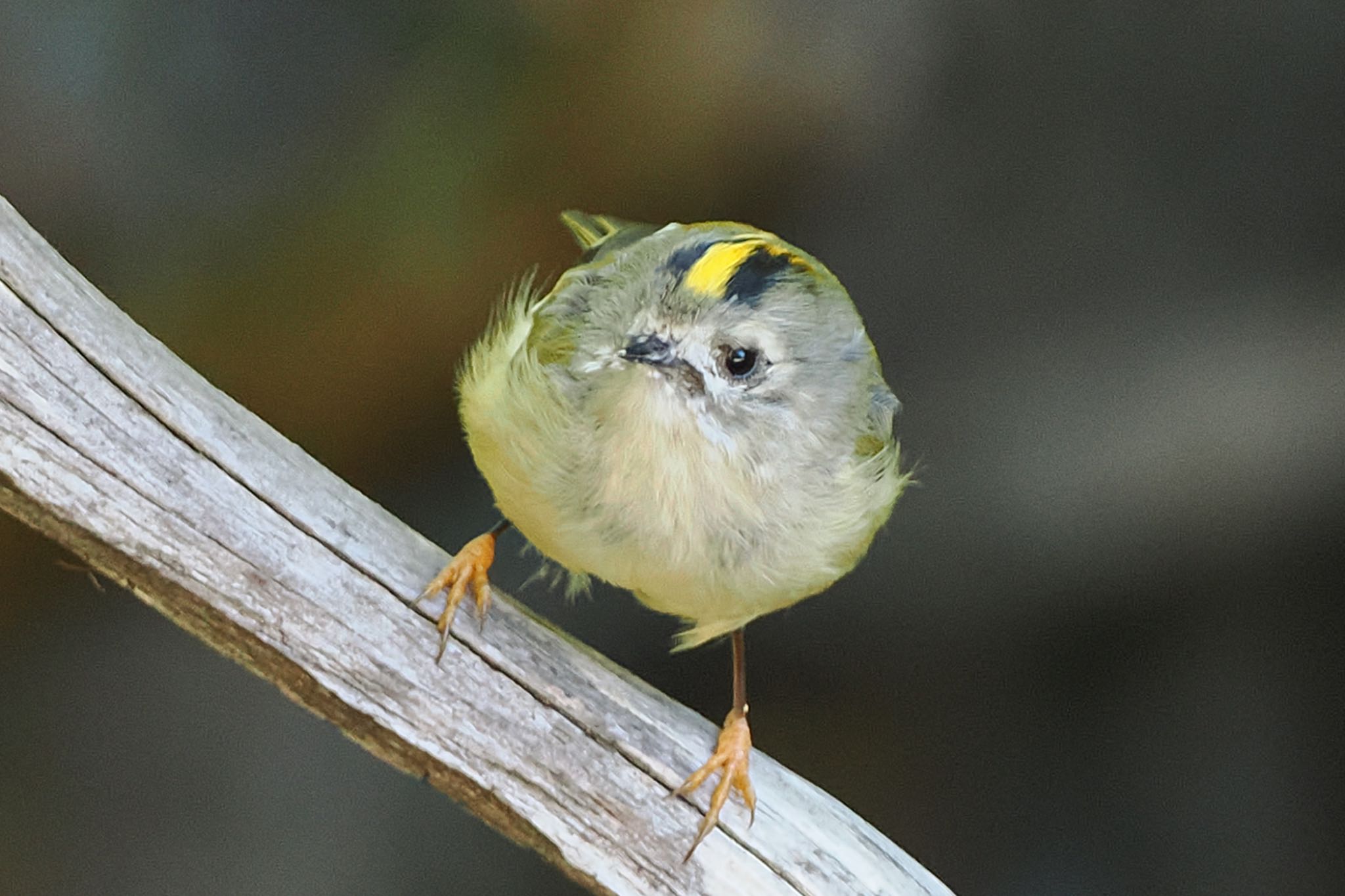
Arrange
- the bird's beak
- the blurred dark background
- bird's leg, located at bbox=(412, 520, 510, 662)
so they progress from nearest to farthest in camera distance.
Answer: the bird's beak < bird's leg, located at bbox=(412, 520, 510, 662) < the blurred dark background

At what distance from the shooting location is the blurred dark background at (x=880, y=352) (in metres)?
1.90

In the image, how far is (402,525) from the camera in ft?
4.77

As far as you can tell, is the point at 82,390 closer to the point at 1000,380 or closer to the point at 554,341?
the point at 554,341

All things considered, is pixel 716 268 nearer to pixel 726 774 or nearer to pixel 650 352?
pixel 650 352

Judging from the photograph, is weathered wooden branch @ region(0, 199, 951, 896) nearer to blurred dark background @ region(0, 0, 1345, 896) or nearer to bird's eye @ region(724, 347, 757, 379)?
bird's eye @ region(724, 347, 757, 379)

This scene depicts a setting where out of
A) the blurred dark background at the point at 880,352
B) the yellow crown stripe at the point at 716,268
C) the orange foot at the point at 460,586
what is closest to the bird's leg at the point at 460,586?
the orange foot at the point at 460,586

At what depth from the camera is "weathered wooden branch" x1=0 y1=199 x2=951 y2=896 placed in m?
1.23

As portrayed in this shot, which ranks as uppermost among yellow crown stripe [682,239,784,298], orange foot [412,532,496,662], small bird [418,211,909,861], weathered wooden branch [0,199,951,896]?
yellow crown stripe [682,239,784,298]

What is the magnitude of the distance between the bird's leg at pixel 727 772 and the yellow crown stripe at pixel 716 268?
585 millimetres

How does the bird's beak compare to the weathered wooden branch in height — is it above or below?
above

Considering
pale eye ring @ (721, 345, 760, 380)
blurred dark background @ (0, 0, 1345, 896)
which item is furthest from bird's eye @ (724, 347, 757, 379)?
blurred dark background @ (0, 0, 1345, 896)

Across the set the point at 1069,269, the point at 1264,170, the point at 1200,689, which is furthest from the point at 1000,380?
the point at 1200,689

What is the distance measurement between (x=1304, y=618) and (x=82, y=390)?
1.99m

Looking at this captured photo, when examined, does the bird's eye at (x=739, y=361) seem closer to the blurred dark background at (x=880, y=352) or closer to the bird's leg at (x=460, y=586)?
the bird's leg at (x=460, y=586)
